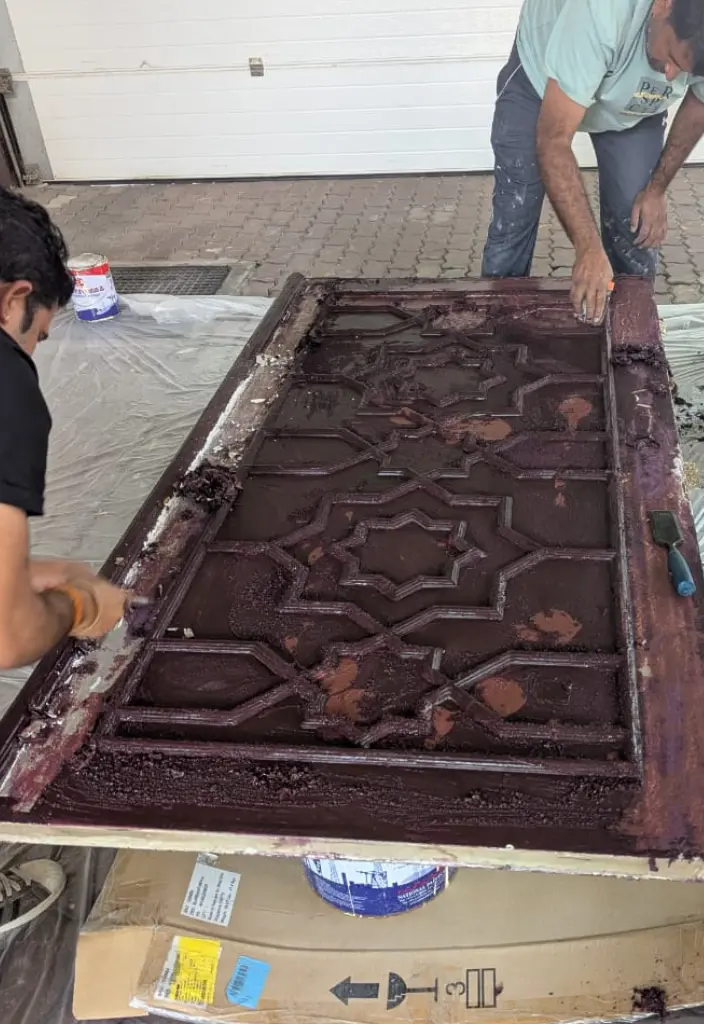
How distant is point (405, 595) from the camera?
5.71 ft

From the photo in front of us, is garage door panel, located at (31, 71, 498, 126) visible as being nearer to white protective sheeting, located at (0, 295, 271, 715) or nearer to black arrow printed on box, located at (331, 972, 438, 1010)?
white protective sheeting, located at (0, 295, 271, 715)

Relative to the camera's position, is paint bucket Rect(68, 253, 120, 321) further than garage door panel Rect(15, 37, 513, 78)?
No

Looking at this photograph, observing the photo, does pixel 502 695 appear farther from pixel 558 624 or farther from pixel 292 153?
pixel 292 153

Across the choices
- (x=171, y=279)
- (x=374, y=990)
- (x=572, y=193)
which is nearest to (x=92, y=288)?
(x=171, y=279)

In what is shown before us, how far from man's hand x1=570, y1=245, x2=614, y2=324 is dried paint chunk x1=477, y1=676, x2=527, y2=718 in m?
1.53

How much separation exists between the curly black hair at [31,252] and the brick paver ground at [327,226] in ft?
12.0

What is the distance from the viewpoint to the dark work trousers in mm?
3164

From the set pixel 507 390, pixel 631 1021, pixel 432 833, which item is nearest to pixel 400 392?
pixel 507 390

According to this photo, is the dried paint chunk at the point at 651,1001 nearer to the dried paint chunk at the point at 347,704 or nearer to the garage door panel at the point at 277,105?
the dried paint chunk at the point at 347,704

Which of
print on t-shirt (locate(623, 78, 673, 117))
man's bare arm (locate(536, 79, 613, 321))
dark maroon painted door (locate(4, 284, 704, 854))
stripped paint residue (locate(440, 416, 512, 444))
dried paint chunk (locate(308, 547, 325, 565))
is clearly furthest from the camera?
print on t-shirt (locate(623, 78, 673, 117))

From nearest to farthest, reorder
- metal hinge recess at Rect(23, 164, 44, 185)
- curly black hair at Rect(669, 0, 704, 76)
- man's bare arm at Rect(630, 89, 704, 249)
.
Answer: curly black hair at Rect(669, 0, 704, 76)
man's bare arm at Rect(630, 89, 704, 249)
metal hinge recess at Rect(23, 164, 44, 185)

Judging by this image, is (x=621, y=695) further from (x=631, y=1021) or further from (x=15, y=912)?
(x=15, y=912)

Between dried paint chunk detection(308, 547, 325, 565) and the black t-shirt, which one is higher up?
the black t-shirt

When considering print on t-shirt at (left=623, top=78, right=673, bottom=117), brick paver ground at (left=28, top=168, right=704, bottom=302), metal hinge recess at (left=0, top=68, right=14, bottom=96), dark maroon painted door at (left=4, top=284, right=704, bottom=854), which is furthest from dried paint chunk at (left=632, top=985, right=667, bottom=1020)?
metal hinge recess at (left=0, top=68, right=14, bottom=96)
